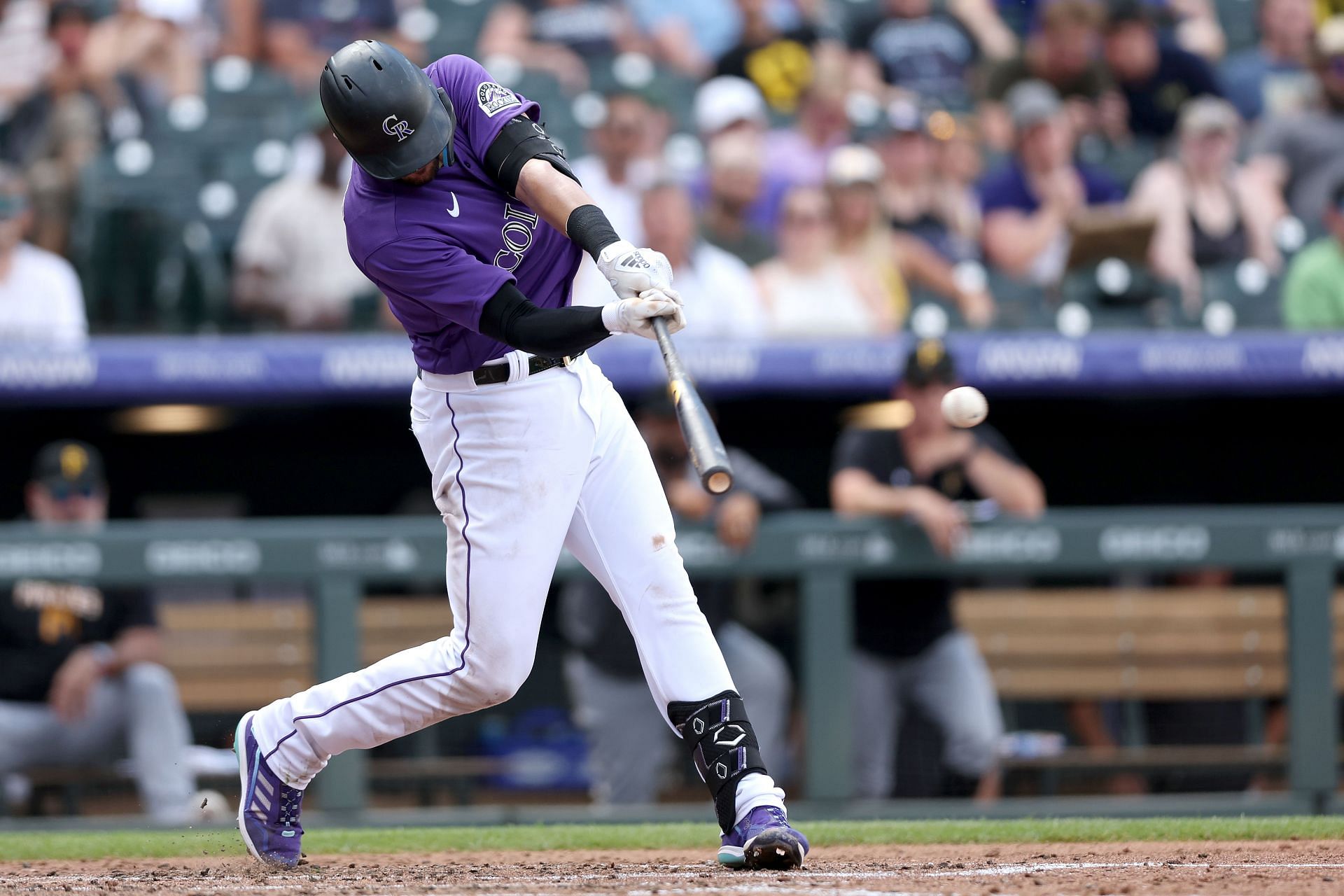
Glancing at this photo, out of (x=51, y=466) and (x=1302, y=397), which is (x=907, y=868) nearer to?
(x=51, y=466)

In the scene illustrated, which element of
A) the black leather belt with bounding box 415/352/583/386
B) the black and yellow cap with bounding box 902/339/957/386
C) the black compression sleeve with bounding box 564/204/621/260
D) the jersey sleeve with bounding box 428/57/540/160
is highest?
the jersey sleeve with bounding box 428/57/540/160

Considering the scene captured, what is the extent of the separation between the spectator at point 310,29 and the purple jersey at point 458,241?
5.44 m

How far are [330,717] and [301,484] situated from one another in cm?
425

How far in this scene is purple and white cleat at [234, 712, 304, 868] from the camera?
372cm

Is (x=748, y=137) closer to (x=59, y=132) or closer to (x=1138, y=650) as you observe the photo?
(x=59, y=132)

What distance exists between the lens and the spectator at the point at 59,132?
7438 millimetres

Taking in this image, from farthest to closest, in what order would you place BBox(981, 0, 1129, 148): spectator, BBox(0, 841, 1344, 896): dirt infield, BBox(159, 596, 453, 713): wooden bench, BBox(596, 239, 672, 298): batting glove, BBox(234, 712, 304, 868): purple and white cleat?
BBox(981, 0, 1129, 148): spectator
BBox(159, 596, 453, 713): wooden bench
BBox(234, 712, 304, 868): purple and white cleat
BBox(596, 239, 672, 298): batting glove
BBox(0, 841, 1344, 896): dirt infield

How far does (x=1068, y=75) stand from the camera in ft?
28.9

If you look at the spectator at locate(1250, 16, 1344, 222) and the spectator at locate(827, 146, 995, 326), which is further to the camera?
the spectator at locate(1250, 16, 1344, 222)

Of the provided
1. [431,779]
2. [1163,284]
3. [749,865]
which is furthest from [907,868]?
[1163,284]

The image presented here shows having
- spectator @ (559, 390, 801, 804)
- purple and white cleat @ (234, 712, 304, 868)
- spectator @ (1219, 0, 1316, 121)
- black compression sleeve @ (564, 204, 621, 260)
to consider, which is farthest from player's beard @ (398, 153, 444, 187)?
spectator @ (1219, 0, 1316, 121)

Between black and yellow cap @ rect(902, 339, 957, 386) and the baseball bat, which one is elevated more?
black and yellow cap @ rect(902, 339, 957, 386)

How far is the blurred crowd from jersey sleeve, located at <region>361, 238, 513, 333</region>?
145 inches

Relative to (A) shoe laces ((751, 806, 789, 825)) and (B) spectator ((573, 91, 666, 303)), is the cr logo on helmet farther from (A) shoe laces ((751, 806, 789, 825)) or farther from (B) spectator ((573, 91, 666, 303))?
(B) spectator ((573, 91, 666, 303))
